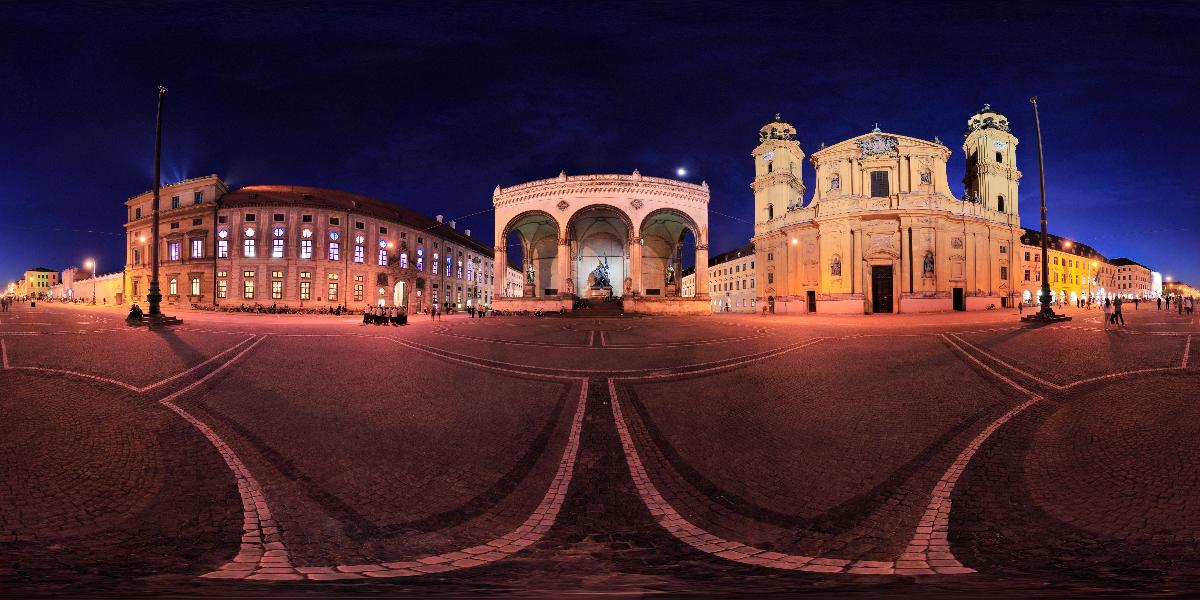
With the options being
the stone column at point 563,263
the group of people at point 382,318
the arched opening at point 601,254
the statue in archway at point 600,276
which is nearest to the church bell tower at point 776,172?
the arched opening at point 601,254

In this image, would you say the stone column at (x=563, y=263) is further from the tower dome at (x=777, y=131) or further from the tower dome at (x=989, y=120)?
the tower dome at (x=989, y=120)

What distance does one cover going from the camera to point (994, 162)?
163 feet

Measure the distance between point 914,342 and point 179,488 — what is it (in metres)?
18.5

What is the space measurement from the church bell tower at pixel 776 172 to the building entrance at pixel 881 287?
501 inches

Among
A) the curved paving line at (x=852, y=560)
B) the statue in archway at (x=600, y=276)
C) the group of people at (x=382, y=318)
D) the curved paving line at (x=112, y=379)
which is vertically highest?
the statue in archway at (x=600, y=276)

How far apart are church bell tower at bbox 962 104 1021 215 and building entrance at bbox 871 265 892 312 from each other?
18.3m

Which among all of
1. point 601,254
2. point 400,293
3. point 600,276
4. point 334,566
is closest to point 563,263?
point 600,276

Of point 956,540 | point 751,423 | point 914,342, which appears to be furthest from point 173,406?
point 914,342

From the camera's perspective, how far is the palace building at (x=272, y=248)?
4678cm

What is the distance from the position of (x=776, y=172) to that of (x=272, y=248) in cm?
5332

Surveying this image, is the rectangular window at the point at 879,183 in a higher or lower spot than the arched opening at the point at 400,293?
higher

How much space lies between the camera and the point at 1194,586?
323cm

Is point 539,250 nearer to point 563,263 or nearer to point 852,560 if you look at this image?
point 563,263

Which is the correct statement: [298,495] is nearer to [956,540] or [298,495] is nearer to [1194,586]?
[956,540]
